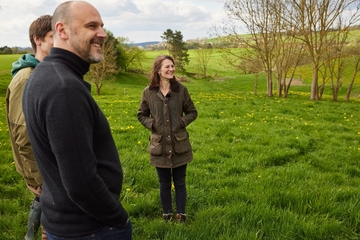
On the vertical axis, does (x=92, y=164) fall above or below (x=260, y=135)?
above

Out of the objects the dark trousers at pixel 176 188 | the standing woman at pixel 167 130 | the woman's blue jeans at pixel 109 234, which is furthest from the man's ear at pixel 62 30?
the dark trousers at pixel 176 188

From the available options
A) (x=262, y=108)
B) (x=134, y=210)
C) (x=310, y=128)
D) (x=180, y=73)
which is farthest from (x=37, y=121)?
→ (x=180, y=73)

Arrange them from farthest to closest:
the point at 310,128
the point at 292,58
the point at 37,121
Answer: the point at 292,58, the point at 310,128, the point at 37,121

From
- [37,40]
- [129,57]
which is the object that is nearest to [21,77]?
[37,40]

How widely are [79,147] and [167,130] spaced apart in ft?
7.78

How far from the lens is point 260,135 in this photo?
26.6 ft

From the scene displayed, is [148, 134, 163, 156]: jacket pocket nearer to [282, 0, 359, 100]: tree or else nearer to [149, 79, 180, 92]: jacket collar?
[149, 79, 180, 92]: jacket collar

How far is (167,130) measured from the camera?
378 cm

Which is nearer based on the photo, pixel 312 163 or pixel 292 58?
pixel 312 163

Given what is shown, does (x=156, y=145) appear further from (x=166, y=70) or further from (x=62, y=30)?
(x=62, y=30)

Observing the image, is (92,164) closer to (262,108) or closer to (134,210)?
(134,210)

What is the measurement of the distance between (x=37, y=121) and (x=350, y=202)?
4267 millimetres

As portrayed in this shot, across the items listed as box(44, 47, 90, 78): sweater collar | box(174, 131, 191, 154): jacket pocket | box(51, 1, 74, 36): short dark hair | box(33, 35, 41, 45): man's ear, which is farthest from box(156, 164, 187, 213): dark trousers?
box(51, 1, 74, 36): short dark hair

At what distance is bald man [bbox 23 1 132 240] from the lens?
55.3 inches
